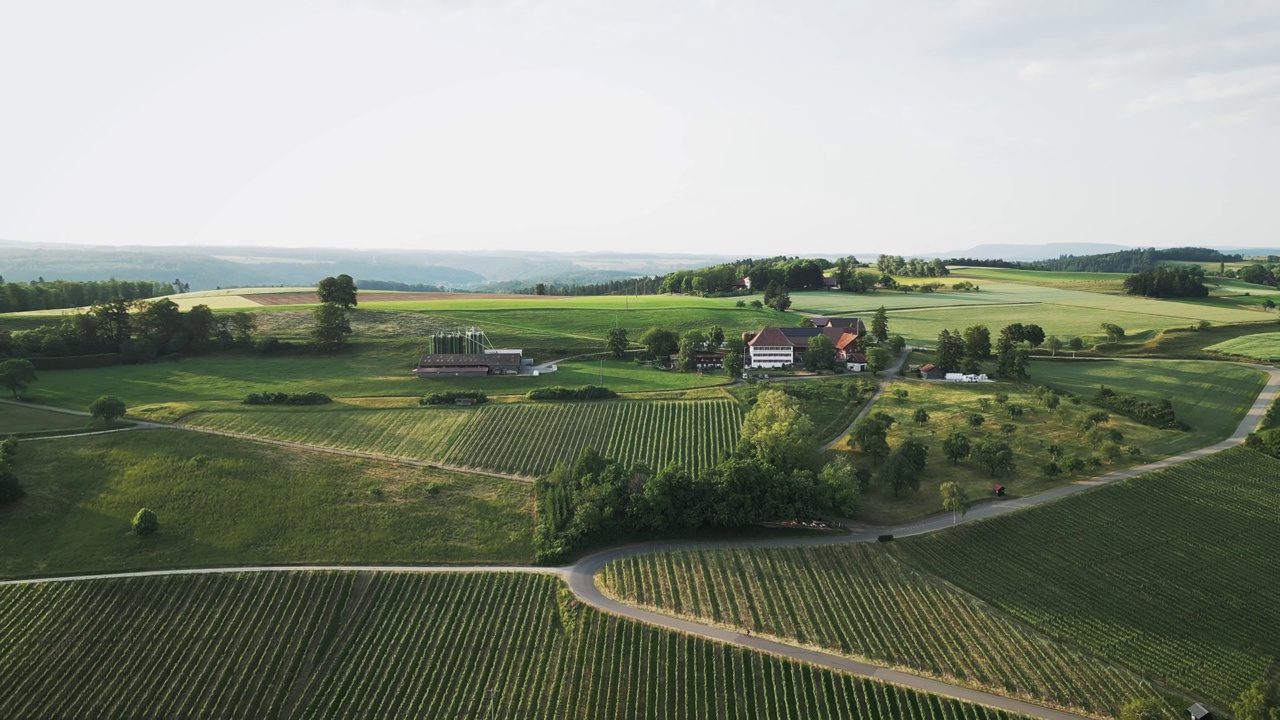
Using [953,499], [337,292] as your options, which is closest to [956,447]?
[953,499]

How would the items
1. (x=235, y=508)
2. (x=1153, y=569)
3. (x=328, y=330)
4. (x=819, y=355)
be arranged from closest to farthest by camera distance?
(x=1153, y=569)
(x=235, y=508)
(x=819, y=355)
(x=328, y=330)

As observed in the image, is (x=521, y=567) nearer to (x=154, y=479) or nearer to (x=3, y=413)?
(x=154, y=479)

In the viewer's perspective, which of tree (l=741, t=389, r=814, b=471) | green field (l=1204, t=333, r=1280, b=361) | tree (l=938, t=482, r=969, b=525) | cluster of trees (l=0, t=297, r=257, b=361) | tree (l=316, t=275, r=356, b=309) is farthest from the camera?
tree (l=316, t=275, r=356, b=309)

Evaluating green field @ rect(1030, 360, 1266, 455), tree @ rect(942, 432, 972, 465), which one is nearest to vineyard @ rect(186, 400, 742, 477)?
tree @ rect(942, 432, 972, 465)

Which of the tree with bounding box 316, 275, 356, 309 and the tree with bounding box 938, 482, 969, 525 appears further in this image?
the tree with bounding box 316, 275, 356, 309

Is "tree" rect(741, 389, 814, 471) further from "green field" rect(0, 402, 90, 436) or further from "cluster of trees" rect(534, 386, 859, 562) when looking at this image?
"green field" rect(0, 402, 90, 436)

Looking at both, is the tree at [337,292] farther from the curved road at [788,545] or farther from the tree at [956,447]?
the tree at [956,447]

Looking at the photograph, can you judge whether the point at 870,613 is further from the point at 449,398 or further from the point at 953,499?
the point at 449,398
